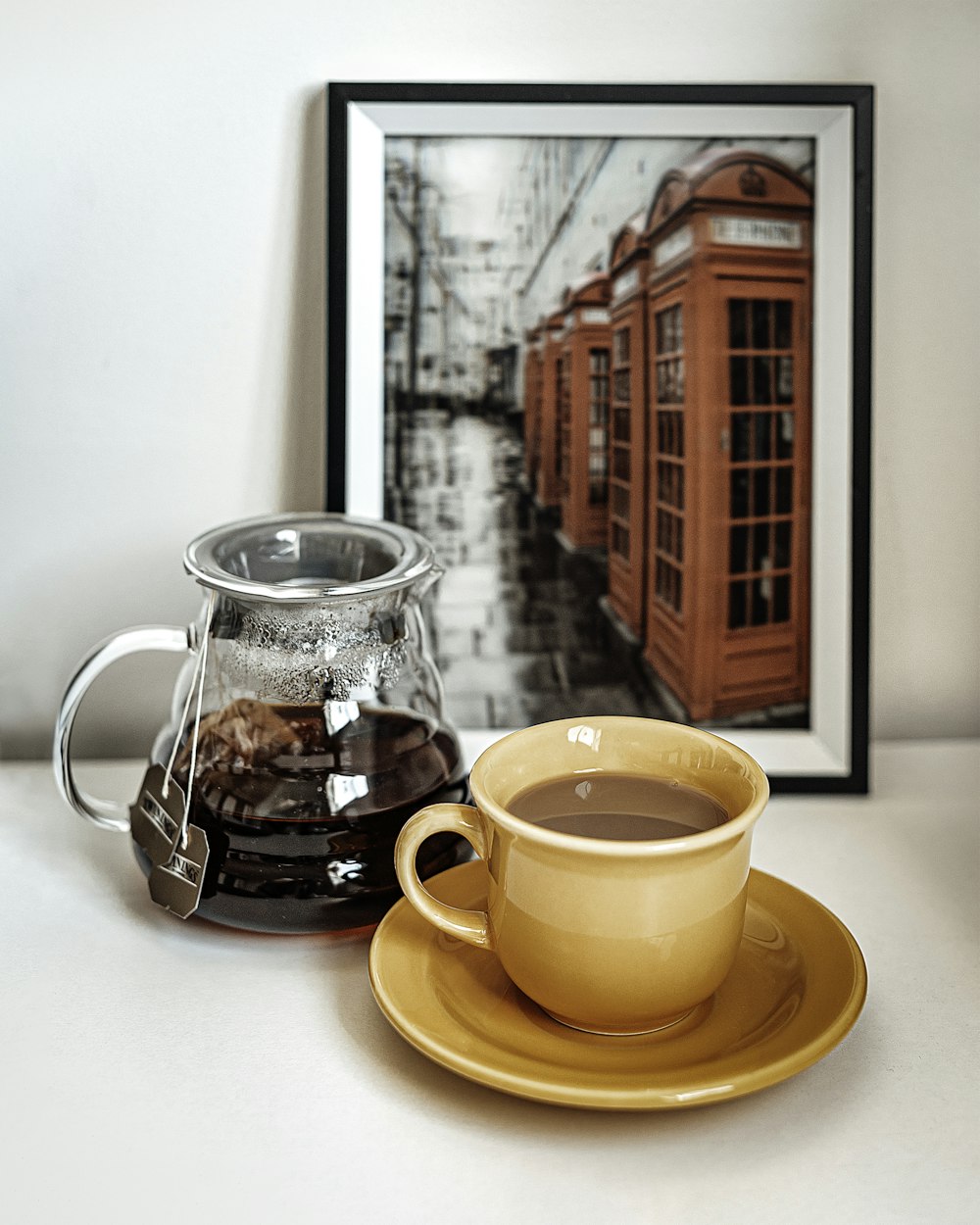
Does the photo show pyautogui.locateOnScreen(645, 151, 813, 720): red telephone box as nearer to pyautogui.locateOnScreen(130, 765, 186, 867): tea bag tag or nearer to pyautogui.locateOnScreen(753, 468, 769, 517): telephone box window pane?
pyautogui.locateOnScreen(753, 468, 769, 517): telephone box window pane

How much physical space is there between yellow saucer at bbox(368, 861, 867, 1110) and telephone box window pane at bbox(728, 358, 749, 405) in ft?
1.14

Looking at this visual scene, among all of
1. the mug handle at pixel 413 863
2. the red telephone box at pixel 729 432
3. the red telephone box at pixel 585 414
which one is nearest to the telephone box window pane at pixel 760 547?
the red telephone box at pixel 729 432

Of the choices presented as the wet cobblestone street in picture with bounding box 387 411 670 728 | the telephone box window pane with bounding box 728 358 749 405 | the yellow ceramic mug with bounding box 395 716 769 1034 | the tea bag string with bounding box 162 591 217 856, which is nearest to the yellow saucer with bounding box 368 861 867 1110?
the yellow ceramic mug with bounding box 395 716 769 1034

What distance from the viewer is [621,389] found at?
2.49 ft

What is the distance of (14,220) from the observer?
29.9 inches

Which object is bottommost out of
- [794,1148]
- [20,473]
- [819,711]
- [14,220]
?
[794,1148]

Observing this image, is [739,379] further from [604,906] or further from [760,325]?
[604,906]

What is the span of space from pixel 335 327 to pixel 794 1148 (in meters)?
0.56

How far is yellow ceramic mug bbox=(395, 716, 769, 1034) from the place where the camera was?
17.6 inches

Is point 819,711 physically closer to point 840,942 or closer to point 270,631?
point 840,942

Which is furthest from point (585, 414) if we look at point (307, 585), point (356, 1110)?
point (356, 1110)

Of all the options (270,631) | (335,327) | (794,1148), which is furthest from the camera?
(335,327)

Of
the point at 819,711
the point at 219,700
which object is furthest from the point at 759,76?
the point at 219,700

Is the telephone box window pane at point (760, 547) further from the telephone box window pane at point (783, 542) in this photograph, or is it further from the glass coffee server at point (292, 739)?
the glass coffee server at point (292, 739)
